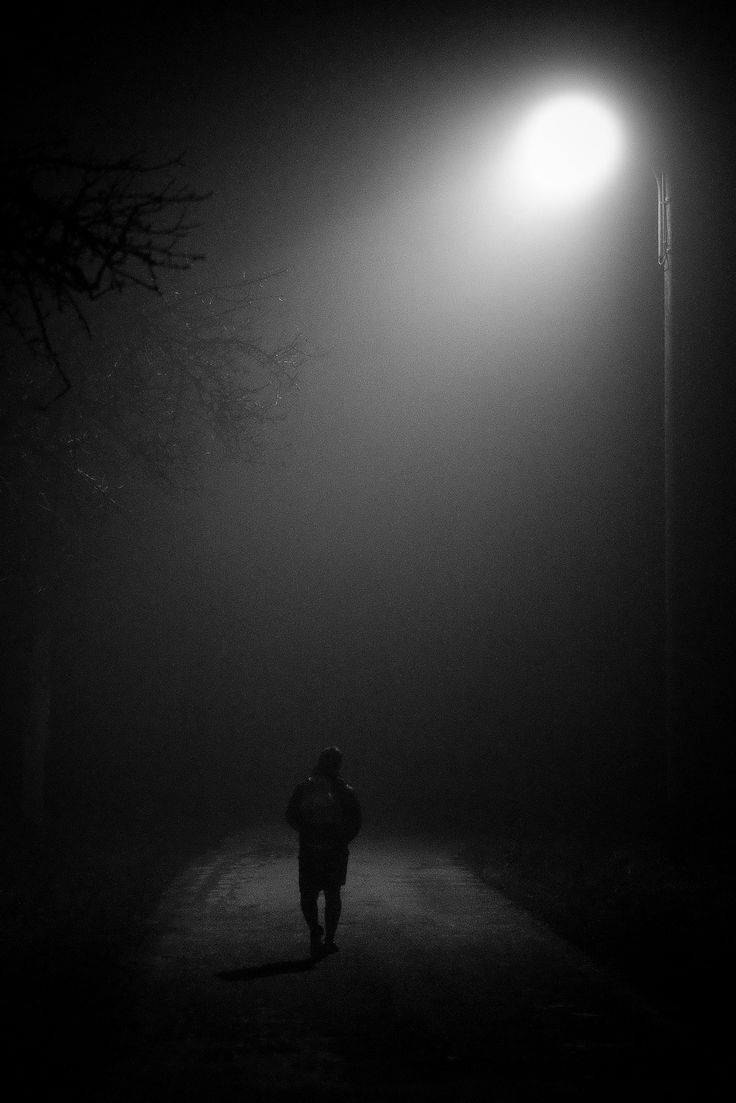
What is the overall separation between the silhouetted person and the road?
432 millimetres

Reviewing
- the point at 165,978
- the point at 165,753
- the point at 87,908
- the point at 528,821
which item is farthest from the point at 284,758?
the point at 165,978

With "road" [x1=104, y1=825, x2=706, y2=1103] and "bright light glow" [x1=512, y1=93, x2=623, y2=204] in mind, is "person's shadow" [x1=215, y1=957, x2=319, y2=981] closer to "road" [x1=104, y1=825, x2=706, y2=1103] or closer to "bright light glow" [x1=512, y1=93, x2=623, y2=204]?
"road" [x1=104, y1=825, x2=706, y2=1103]

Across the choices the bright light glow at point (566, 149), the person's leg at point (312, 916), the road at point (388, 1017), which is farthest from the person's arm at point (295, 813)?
the bright light glow at point (566, 149)

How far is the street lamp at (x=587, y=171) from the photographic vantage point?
32.0 ft

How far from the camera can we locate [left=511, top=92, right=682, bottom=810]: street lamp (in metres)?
9.77

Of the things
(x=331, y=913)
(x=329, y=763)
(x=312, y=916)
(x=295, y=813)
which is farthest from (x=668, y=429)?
(x=312, y=916)

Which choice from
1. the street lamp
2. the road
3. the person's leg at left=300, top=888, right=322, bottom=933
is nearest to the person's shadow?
the road

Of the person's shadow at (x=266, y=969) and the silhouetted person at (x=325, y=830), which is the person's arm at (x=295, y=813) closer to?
the silhouetted person at (x=325, y=830)

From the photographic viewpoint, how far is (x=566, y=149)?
10055 mm

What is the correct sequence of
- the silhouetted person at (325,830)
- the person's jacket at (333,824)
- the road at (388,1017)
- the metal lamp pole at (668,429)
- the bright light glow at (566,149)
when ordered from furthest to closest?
the metal lamp pole at (668,429) → the bright light glow at (566,149) → the person's jacket at (333,824) → the silhouetted person at (325,830) → the road at (388,1017)

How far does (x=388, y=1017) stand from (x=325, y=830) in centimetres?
284

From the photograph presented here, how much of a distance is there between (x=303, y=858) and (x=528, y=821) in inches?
516

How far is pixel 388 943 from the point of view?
8.70m

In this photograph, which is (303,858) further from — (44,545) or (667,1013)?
(44,545)
